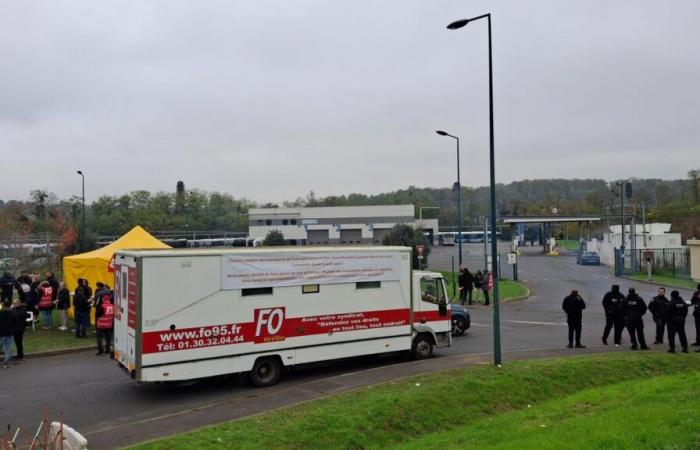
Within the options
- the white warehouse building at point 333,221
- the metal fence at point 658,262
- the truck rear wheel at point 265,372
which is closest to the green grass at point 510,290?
the metal fence at point 658,262

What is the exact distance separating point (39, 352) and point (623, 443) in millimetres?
14917

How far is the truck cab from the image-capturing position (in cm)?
1488

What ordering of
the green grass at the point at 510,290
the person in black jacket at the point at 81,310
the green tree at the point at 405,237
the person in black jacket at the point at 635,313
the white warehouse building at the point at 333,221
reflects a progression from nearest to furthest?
the person in black jacket at the point at 635,313
the person in black jacket at the point at 81,310
the green grass at the point at 510,290
the green tree at the point at 405,237
the white warehouse building at the point at 333,221

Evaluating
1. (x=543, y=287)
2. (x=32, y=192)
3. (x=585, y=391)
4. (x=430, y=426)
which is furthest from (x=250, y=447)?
(x=32, y=192)

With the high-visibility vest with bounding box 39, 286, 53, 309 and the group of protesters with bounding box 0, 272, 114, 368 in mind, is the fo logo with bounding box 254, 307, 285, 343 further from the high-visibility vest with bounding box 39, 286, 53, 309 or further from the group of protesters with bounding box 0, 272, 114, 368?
the high-visibility vest with bounding box 39, 286, 53, 309

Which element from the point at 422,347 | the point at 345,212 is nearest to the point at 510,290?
the point at 422,347

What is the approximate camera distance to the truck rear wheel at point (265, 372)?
41.3 feet

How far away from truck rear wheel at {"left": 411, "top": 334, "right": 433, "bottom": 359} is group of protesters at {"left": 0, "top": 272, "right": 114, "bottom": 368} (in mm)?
7015

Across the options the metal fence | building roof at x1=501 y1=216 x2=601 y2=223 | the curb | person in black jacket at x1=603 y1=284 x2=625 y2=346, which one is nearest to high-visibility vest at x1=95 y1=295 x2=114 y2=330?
the curb

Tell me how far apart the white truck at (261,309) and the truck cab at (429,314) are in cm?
3

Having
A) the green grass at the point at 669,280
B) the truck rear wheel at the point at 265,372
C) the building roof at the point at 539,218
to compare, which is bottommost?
the green grass at the point at 669,280

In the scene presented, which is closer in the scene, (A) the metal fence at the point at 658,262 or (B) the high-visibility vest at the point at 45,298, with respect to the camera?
(B) the high-visibility vest at the point at 45,298

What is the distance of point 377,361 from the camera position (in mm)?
15094

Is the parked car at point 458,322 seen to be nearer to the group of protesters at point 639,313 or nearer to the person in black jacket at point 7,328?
the group of protesters at point 639,313
